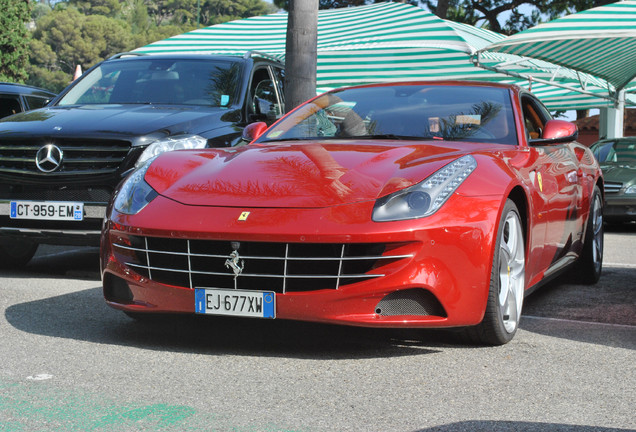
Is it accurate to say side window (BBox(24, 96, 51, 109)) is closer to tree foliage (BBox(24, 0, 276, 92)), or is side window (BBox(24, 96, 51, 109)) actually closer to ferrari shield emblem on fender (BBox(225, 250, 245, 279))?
ferrari shield emblem on fender (BBox(225, 250, 245, 279))

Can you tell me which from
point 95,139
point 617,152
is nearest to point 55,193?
point 95,139

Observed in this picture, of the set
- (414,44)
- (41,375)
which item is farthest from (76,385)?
(414,44)

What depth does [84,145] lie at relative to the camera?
6500mm

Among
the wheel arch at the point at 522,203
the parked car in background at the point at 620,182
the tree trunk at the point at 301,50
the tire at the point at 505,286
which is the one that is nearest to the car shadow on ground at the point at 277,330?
the tire at the point at 505,286

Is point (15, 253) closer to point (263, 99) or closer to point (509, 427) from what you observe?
point (263, 99)

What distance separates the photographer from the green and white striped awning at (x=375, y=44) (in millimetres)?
14680

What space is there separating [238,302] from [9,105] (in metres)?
7.47

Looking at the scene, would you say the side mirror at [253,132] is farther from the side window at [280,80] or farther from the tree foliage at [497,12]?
the tree foliage at [497,12]

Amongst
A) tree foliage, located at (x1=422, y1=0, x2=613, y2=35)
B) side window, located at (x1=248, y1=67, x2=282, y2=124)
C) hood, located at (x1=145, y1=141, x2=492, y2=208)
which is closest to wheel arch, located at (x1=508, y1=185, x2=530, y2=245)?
hood, located at (x1=145, y1=141, x2=492, y2=208)

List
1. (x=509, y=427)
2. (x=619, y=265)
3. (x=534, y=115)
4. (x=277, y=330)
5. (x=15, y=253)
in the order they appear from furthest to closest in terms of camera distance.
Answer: (x=619, y=265) → (x=15, y=253) → (x=534, y=115) → (x=277, y=330) → (x=509, y=427)

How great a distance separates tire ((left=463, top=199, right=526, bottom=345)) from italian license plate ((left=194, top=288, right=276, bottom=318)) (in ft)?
3.30

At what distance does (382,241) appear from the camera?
155 inches

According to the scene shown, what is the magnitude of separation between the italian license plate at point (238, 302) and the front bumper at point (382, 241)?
5cm

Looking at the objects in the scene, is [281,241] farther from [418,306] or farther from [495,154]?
[495,154]
